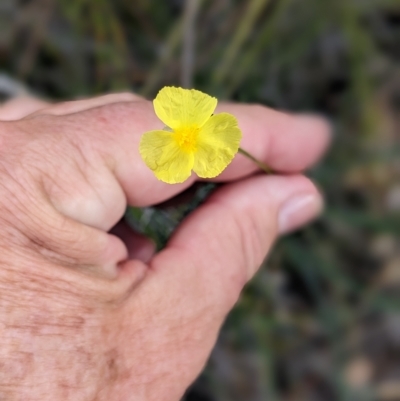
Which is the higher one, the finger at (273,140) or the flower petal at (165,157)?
the flower petal at (165,157)

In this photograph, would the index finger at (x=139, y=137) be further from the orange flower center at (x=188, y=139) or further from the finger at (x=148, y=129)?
the orange flower center at (x=188, y=139)

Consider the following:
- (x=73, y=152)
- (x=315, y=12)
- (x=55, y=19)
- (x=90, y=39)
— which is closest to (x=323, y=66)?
(x=315, y=12)

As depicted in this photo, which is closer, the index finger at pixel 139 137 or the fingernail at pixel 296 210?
the index finger at pixel 139 137

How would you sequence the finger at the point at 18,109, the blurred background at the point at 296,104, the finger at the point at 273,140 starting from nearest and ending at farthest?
the finger at the point at 273,140, the finger at the point at 18,109, the blurred background at the point at 296,104

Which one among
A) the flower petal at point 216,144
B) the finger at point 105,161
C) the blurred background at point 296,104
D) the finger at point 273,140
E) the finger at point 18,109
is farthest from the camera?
the blurred background at point 296,104

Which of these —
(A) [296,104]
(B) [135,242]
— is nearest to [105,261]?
(B) [135,242]

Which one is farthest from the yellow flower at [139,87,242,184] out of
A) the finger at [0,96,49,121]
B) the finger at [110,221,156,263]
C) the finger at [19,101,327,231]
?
the finger at [0,96,49,121]

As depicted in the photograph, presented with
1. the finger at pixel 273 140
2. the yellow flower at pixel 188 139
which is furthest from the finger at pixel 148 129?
the yellow flower at pixel 188 139
